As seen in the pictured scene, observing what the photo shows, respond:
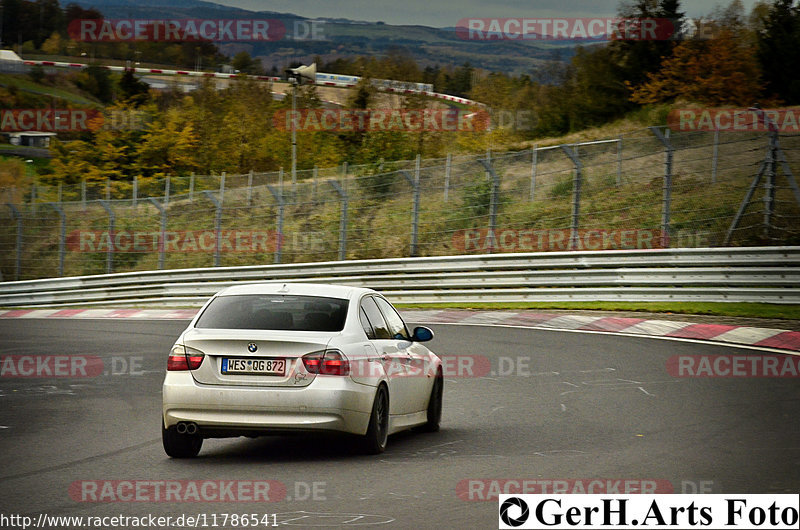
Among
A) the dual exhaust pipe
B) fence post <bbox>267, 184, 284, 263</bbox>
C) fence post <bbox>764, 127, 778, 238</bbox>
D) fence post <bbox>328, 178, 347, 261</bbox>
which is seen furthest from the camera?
fence post <bbox>267, 184, 284, 263</bbox>

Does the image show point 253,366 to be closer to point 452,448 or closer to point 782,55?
point 452,448

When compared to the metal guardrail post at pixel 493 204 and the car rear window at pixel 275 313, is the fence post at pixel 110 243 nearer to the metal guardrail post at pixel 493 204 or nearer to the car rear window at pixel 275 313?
the metal guardrail post at pixel 493 204

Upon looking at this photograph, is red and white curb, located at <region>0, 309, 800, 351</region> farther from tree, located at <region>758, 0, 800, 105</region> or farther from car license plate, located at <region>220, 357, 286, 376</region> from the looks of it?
tree, located at <region>758, 0, 800, 105</region>

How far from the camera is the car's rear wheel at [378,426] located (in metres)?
8.60

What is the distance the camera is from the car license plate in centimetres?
834

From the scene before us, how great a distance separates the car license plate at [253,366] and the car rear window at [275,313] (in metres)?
0.42

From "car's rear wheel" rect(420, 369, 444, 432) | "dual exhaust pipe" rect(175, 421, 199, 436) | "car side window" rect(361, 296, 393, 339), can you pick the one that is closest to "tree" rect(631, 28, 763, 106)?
"car's rear wheel" rect(420, 369, 444, 432)

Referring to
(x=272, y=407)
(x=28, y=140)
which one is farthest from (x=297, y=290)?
(x=28, y=140)

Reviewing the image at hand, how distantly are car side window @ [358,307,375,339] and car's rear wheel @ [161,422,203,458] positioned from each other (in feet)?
5.20

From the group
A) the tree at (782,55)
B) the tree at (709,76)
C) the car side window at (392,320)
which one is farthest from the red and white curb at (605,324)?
the tree at (782,55)

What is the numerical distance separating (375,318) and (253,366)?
60.3 inches

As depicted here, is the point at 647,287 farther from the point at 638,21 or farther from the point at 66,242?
the point at 638,21

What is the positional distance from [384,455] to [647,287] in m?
15.2

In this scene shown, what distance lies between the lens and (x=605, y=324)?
68.2 ft
